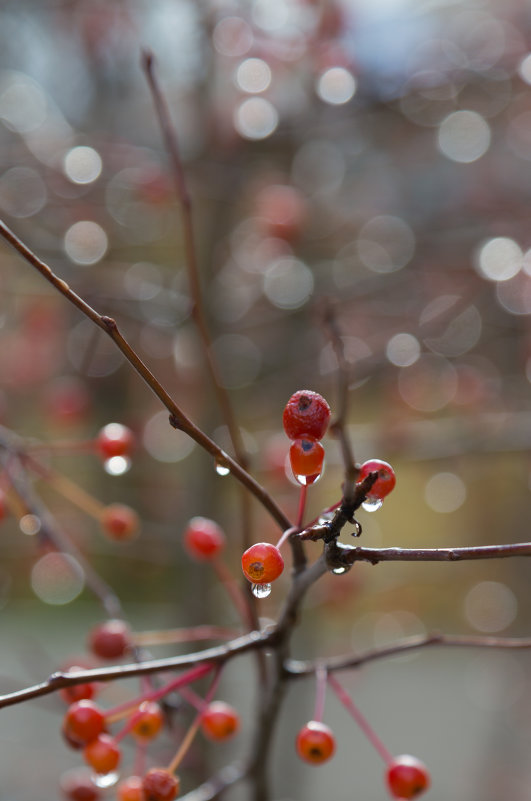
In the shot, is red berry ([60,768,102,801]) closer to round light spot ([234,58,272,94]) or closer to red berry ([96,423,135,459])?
red berry ([96,423,135,459])

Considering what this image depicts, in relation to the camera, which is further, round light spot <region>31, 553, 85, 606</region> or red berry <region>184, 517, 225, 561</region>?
round light spot <region>31, 553, 85, 606</region>

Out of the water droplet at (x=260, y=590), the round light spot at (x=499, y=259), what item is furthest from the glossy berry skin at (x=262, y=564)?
the round light spot at (x=499, y=259)

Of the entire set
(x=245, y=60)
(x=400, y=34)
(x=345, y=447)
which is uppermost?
(x=400, y=34)

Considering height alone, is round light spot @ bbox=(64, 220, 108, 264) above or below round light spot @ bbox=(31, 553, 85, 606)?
above

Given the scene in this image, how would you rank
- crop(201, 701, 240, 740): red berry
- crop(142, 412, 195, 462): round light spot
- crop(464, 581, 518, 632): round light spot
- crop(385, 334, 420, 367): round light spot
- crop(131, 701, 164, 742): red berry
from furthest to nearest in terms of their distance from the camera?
crop(464, 581, 518, 632): round light spot, crop(142, 412, 195, 462): round light spot, crop(385, 334, 420, 367): round light spot, crop(201, 701, 240, 740): red berry, crop(131, 701, 164, 742): red berry

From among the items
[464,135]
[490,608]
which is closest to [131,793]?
[464,135]

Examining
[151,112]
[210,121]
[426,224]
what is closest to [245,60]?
[210,121]

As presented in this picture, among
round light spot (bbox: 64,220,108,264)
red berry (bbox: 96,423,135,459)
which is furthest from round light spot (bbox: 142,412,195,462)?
red berry (bbox: 96,423,135,459)

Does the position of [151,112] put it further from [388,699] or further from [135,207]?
[388,699]
